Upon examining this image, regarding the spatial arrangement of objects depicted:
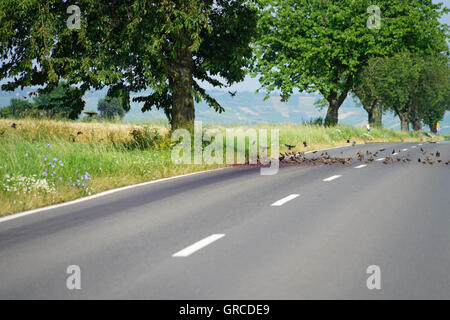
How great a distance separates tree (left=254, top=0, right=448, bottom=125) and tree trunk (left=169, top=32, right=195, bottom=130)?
→ 2053 centimetres

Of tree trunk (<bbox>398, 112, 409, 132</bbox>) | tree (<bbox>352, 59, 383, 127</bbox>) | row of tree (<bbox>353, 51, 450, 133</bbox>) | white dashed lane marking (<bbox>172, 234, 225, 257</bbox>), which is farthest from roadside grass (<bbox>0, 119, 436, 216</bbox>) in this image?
tree trunk (<bbox>398, 112, 409, 132</bbox>)

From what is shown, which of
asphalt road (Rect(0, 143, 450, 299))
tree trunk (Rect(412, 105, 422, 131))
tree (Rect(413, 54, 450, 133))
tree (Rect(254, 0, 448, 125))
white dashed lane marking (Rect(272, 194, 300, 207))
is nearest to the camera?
asphalt road (Rect(0, 143, 450, 299))

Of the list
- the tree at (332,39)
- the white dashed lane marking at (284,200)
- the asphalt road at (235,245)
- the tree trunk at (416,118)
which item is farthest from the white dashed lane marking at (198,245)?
the tree trunk at (416,118)

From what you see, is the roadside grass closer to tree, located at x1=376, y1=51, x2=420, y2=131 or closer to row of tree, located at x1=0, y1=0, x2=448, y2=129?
row of tree, located at x1=0, y1=0, x2=448, y2=129

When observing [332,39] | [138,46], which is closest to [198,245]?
[138,46]

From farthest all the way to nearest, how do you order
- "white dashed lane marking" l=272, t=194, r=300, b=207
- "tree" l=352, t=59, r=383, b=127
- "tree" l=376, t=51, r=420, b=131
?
"tree" l=376, t=51, r=420, b=131 < "tree" l=352, t=59, r=383, b=127 < "white dashed lane marking" l=272, t=194, r=300, b=207

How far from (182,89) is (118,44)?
11.0 feet

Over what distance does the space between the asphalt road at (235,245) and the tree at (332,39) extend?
30382 millimetres

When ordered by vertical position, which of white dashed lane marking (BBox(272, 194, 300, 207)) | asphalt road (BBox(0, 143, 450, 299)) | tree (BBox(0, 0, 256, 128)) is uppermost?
tree (BBox(0, 0, 256, 128))

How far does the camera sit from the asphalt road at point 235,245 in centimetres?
497

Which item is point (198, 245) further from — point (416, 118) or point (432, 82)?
point (416, 118)

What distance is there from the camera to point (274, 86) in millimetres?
44562

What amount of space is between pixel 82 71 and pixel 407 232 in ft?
40.3

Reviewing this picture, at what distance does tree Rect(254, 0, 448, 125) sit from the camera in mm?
40438
